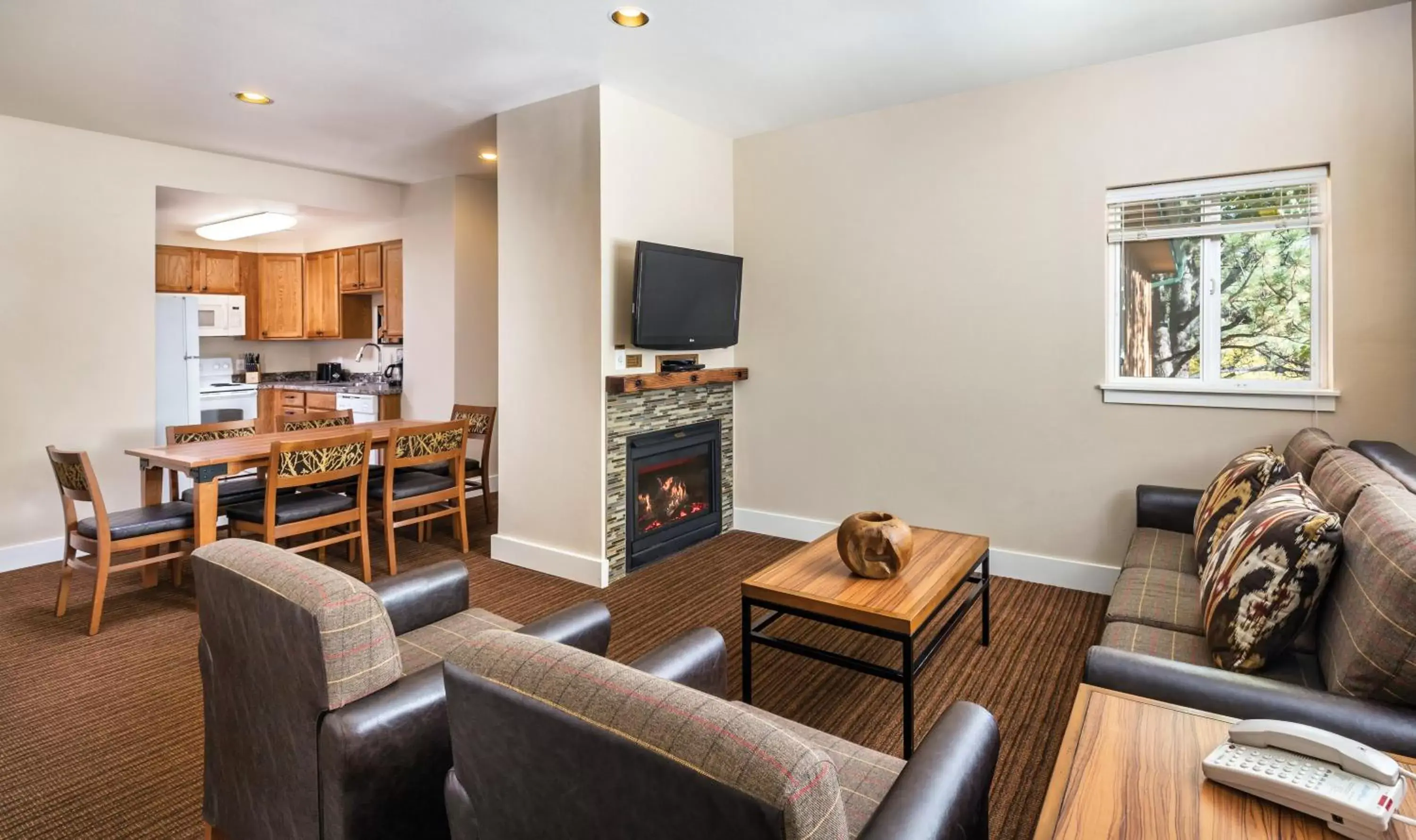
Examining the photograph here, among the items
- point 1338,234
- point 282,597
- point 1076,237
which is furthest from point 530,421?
point 1338,234

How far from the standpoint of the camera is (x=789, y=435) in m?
4.74

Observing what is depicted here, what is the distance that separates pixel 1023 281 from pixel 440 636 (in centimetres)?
334

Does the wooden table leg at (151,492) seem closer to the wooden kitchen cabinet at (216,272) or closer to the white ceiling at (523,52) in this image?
the white ceiling at (523,52)

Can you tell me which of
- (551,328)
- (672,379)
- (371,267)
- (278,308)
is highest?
(371,267)

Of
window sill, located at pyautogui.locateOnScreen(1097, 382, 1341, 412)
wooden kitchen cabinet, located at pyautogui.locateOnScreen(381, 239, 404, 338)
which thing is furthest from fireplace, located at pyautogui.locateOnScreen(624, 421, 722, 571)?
wooden kitchen cabinet, located at pyautogui.locateOnScreen(381, 239, 404, 338)

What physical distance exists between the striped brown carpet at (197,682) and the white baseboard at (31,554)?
14 cm

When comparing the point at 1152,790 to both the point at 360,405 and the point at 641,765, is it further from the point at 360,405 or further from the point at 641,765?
the point at 360,405

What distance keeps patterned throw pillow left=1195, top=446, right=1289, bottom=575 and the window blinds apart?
1204 mm

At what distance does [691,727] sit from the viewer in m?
0.83

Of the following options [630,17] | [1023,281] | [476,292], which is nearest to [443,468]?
[476,292]

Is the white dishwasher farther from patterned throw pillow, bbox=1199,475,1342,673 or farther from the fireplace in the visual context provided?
patterned throw pillow, bbox=1199,475,1342,673

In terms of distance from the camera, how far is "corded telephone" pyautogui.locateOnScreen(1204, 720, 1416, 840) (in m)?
0.92

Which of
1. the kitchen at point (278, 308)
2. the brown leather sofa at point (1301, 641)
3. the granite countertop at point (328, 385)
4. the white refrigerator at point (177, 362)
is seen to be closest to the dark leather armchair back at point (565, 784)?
the brown leather sofa at point (1301, 641)

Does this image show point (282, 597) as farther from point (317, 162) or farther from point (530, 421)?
point (317, 162)
